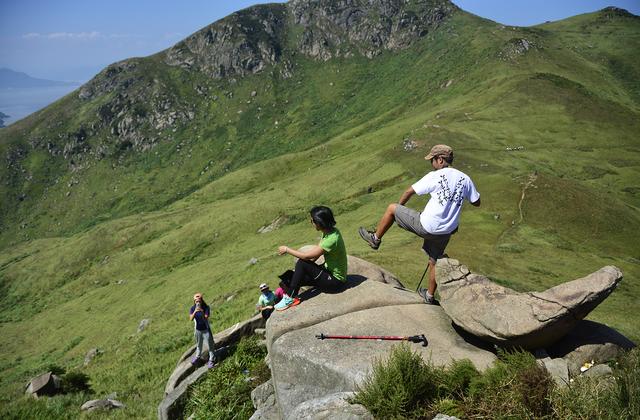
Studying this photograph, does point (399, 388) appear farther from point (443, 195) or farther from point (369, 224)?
point (369, 224)

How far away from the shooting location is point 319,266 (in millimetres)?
13883

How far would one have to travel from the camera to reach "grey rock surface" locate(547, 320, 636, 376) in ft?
34.1

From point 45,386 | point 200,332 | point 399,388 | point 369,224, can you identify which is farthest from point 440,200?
point 369,224

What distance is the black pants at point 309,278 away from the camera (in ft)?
44.4

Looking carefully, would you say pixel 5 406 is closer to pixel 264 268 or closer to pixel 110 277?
pixel 264 268

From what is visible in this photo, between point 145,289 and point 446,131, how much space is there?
65691 millimetres

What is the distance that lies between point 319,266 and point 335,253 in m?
0.72

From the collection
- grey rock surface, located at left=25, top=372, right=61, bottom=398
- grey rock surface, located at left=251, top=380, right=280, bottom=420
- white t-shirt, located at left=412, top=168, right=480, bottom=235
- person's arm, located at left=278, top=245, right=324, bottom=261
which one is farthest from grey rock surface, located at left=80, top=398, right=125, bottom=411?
white t-shirt, located at left=412, top=168, right=480, bottom=235

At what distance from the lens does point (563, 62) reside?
503 ft

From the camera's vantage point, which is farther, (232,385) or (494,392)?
(232,385)

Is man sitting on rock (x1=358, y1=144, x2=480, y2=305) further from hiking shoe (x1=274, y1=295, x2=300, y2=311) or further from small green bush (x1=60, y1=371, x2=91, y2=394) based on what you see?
small green bush (x1=60, y1=371, x2=91, y2=394)

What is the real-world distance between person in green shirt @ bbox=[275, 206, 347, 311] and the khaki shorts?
2095 mm

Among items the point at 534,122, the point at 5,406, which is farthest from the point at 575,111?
the point at 5,406

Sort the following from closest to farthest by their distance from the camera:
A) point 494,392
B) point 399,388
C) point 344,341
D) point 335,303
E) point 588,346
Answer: point 399,388 < point 494,392 < point 588,346 < point 344,341 < point 335,303
